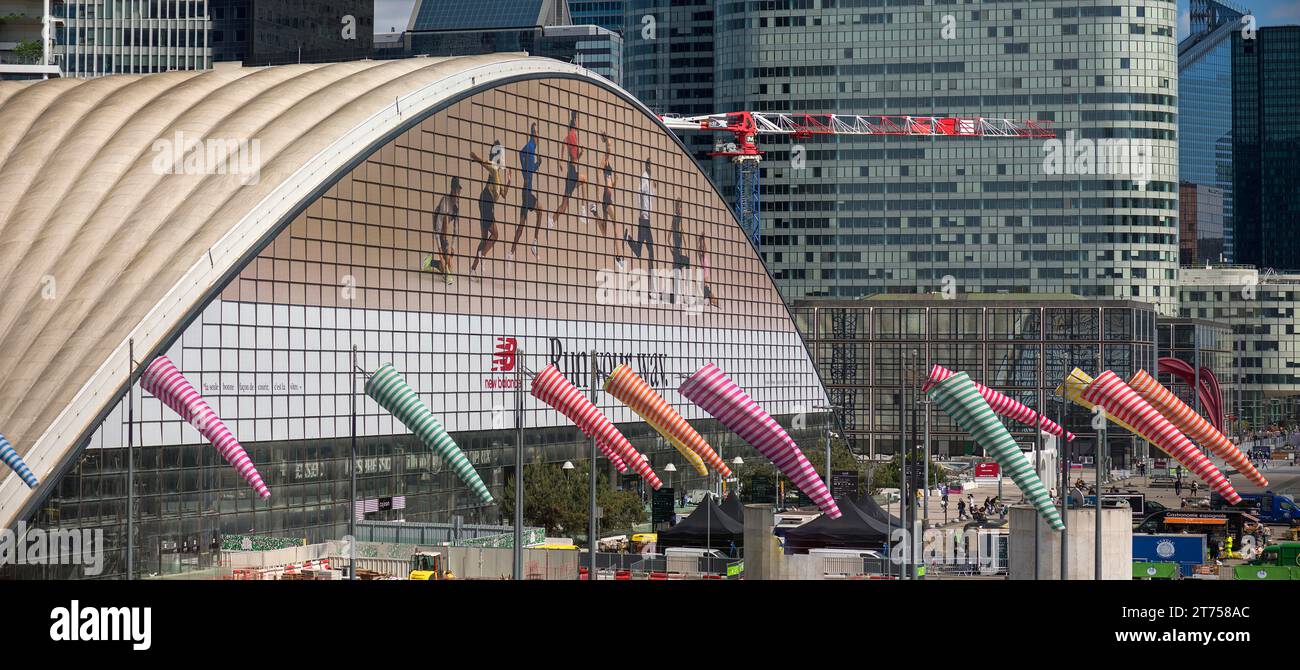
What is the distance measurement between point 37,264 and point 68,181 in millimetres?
6329

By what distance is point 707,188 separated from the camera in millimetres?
106688

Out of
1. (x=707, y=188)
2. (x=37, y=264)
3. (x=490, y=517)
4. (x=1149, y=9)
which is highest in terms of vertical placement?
A: (x=1149, y=9)

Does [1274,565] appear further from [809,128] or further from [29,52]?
→ [809,128]

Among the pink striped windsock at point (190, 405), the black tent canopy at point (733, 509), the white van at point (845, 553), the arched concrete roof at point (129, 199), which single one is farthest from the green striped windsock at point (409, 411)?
the black tent canopy at point (733, 509)

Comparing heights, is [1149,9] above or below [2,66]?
above

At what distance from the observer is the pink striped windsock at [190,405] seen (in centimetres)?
4678

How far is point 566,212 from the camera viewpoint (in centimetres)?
8969

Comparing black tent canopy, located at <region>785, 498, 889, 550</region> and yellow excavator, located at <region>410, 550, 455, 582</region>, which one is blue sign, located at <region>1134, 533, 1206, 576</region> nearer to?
black tent canopy, located at <region>785, 498, 889, 550</region>

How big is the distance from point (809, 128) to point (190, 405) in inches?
5883

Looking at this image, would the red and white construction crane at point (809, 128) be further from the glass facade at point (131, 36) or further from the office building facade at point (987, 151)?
the glass facade at point (131, 36)

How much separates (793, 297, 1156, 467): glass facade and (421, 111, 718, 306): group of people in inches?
2367
